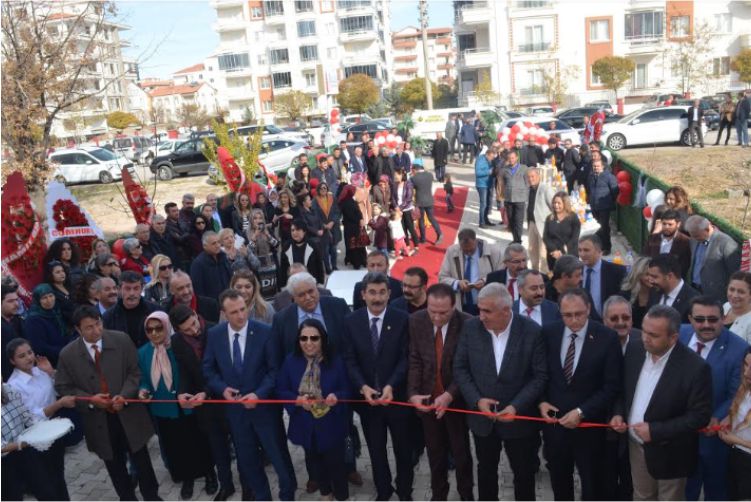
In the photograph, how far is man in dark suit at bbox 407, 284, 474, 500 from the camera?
4.50 meters

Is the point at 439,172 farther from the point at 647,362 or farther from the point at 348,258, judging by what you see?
the point at 647,362

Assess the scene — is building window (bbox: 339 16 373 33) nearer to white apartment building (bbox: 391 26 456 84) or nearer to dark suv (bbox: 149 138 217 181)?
white apartment building (bbox: 391 26 456 84)

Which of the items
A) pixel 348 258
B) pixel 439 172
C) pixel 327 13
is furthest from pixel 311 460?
pixel 327 13

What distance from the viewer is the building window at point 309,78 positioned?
6231cm

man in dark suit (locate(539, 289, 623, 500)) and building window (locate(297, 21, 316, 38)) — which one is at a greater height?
building window (locate(297, 21, 316, 38))

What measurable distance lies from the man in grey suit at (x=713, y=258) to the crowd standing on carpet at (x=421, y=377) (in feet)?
0.06

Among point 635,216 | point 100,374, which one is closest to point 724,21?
point 635,216

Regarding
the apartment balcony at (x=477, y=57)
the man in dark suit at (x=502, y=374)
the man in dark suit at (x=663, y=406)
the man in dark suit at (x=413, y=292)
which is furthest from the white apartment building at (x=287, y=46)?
the man in dark suit at (x=663, y=406)

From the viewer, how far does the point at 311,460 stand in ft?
16.3

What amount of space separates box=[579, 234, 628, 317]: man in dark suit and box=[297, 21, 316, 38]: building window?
60.3 metres

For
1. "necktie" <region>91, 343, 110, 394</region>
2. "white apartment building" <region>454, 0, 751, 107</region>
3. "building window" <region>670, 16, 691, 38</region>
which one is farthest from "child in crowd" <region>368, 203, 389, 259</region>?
"building window" <region>670, 16, 691, 38</region>

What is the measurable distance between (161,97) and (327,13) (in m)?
32.4

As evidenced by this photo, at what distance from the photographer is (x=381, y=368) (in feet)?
15.7

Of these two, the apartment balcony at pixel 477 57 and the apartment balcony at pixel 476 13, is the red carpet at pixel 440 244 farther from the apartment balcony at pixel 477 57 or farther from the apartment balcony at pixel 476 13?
the apartment balcony at pixel 476 13
